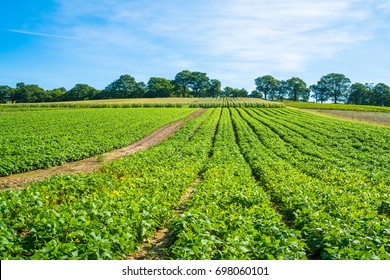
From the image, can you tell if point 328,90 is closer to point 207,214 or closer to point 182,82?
point 182,82

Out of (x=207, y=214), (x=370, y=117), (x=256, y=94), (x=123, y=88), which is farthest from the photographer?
(x=256, y=94)

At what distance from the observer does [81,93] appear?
13112 centimetres

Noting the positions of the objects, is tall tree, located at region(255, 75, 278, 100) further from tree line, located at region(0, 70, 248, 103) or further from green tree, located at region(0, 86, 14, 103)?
green tree, located at region(0, 86, 14, 103)

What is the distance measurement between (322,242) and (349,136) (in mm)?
27086

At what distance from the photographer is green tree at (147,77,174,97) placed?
5364 inches

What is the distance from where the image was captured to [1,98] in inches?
4732

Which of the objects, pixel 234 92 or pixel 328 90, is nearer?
pixel 328 90

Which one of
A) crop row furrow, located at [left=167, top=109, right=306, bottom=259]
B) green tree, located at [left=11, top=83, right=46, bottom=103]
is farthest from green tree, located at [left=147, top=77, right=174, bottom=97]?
crop row furrow, located at [left=167, top=109, right=306, bottom=259]

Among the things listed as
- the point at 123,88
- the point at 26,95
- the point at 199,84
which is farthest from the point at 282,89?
the point at 26,95

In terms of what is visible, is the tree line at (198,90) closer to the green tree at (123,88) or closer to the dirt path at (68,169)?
the green tree at (123,88)

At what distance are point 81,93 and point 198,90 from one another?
6127 centimetres

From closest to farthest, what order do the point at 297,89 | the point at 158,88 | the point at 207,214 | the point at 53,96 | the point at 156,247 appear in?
the point at 156,247
the point at 207,214
the point at 53,96
the point at 158,88
the point at 297,89

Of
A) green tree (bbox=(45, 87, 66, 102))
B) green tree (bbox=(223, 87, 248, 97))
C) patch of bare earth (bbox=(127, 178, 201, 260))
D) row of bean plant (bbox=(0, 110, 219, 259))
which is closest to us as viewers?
row of bean plant (bbox=(0, 110, 219, 259))

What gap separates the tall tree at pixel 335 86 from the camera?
5468 inches
